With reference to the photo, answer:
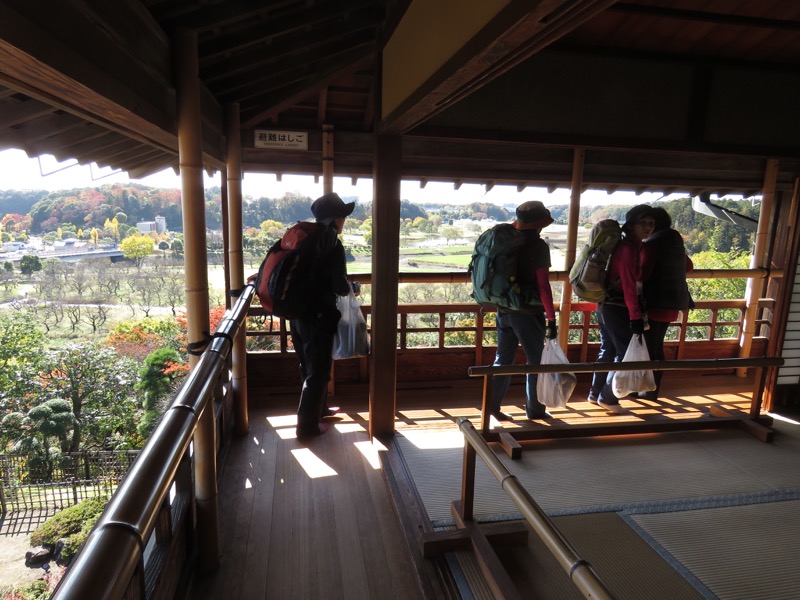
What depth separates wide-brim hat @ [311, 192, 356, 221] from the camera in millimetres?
2838

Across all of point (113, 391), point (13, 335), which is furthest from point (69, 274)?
point (113, 391)

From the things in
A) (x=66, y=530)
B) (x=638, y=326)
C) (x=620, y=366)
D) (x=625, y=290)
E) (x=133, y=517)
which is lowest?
(x=66, y=530)

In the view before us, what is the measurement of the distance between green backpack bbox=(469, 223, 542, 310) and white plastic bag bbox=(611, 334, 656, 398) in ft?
2.48

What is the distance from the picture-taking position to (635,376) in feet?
10.8

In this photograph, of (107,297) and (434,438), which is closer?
(434,438)

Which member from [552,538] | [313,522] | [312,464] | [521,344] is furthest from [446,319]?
[552,538]

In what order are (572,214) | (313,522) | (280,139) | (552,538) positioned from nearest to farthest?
(552,538) → (313,522) → (280,139) → (572,214)

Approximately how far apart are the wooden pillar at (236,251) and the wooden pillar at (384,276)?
34.7 inches

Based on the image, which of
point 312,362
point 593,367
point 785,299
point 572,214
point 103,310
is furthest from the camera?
point 103,310

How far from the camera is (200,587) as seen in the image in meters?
1.85

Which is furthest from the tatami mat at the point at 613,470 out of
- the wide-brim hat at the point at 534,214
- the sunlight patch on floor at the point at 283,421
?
the wide-brim hat at the point at 534,214

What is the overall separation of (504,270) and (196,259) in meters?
1.90

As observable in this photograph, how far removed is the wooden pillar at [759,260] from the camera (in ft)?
15.8

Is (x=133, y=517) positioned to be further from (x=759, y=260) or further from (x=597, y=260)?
(x=759, y=260)
